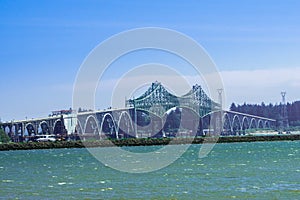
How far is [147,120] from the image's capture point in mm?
113812

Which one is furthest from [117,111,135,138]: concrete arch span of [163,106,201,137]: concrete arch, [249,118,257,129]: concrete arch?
[249,118,257,129]: concrete arch

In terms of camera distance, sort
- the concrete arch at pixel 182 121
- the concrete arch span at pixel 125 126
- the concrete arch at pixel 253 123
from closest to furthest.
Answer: the concrete arch span at pixel 125 126
the concrete arch at pixel 182 121
the concrete arch at pixel 253 123

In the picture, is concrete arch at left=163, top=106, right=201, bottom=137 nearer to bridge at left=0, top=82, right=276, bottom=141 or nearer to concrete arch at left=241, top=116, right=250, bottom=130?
bridge at left=0, top=82, right=276, bottom=141

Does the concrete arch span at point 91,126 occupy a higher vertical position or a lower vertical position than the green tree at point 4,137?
higher

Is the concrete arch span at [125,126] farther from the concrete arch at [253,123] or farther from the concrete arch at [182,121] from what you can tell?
the concrete arch at [253,123]

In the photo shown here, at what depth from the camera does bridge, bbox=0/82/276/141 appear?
9906 cm

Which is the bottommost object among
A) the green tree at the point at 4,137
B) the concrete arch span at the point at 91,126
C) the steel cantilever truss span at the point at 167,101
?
the green tree at the point at 4,137

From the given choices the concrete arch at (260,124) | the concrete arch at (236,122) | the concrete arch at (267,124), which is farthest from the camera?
the concrete arch at (267,124)

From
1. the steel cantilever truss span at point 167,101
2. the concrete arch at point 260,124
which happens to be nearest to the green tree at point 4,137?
the steel cantilever truss span at point 167,101

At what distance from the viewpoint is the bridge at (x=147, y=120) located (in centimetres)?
9906

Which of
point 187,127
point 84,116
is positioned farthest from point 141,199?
point 187,127

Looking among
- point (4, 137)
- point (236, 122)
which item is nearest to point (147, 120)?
point (4, 137)

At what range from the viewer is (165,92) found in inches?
4412

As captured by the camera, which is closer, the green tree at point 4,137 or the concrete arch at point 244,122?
the green tree at point 4,137
